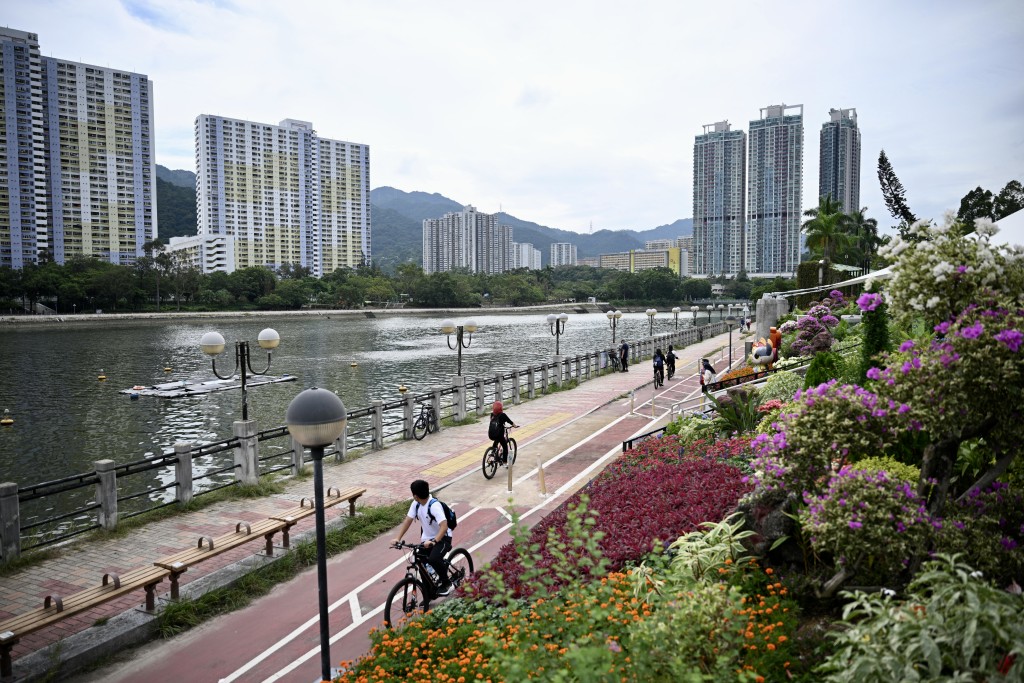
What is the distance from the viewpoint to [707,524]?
7098 millimetres

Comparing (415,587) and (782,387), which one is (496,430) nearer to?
(415,587)

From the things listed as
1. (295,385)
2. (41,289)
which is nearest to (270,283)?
(41,289)

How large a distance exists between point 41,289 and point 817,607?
10245cm

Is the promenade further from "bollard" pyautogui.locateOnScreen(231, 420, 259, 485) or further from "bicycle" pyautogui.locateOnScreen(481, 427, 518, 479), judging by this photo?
"bollard" pyautogui.locateOnScreen(231, 420, 259, 485)

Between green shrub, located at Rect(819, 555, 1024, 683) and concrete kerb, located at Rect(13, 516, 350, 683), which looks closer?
green shrub, located at Rect(819, 555, 1024, 683)

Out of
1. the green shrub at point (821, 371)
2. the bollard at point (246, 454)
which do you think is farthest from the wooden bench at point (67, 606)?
the green shrub at point (821, 371)

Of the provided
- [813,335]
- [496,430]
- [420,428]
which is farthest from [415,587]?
[813,335]

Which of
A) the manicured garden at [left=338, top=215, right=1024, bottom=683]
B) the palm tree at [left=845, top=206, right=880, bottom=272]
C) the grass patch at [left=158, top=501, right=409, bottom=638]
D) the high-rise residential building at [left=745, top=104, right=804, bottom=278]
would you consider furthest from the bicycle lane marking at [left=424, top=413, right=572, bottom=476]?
the high-rise residential building at [left=745, top=104, right=804, bottom=278]

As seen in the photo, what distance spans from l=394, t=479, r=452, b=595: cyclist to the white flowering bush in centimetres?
495

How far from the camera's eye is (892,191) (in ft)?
135

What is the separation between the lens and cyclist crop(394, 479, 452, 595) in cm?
732

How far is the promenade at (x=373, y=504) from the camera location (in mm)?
7438

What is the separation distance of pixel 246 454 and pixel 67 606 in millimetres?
6173

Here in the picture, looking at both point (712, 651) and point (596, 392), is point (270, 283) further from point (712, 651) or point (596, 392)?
point (712, 651)
